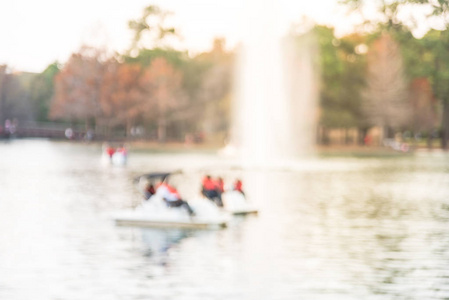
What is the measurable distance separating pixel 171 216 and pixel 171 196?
2.13ft

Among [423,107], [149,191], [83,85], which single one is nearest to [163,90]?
[83,85]

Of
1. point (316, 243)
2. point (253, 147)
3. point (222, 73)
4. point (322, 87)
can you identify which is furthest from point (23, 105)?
point (316, 243)

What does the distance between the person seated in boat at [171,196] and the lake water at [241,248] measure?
1.12 metres

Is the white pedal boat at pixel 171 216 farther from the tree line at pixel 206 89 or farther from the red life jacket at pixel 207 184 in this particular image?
the tree line at pixel 206 89

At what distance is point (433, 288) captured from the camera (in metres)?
19.9

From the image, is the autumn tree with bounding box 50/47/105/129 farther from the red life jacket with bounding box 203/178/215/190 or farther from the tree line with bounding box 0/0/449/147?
the red life jacket with bounding box 203/178/215/190

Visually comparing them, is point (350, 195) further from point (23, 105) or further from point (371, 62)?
point (23, 105)

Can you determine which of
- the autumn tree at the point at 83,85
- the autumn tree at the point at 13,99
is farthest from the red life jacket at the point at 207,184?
the autumn tree at the point at 13,99

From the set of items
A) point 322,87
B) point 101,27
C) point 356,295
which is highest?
point 101,27

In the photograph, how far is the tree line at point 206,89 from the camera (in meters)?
126

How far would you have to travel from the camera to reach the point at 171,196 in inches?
1187

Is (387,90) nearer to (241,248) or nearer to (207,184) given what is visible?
(207,184)

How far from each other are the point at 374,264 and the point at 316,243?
3.97 metres

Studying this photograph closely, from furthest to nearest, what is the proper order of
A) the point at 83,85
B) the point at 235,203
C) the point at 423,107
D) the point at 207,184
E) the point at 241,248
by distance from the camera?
the point at 83,85 → the point at 423,107 → the point at 207,184 → the point at 235,203 → the point at 241,248
